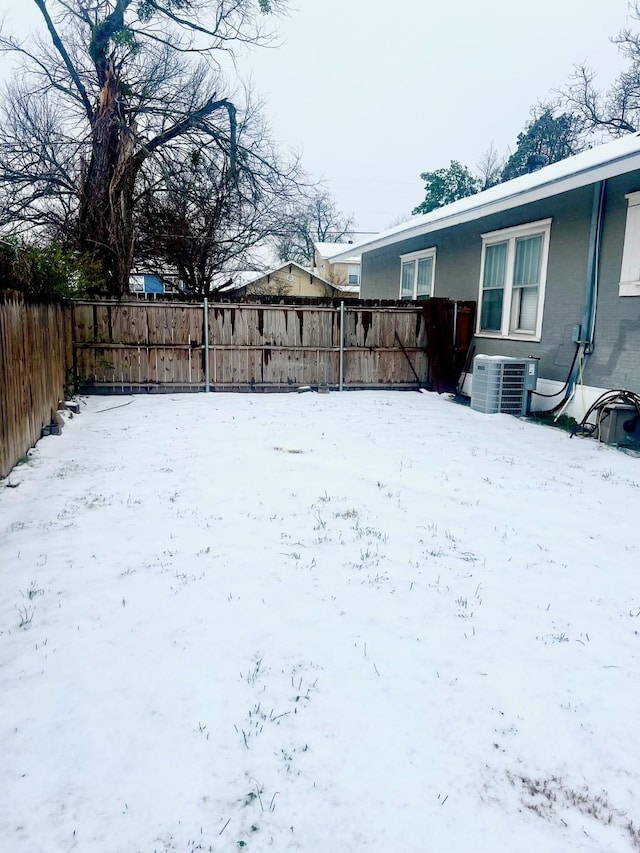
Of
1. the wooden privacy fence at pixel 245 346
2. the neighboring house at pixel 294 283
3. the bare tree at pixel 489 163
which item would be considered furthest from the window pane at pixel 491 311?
the bare tree at pixel 489 163

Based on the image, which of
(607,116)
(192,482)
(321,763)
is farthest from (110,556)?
(607,116)

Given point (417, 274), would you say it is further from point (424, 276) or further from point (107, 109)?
point (107, 109)

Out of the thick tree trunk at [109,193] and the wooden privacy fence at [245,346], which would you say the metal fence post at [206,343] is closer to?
the wooden privacy fence at [245,346]

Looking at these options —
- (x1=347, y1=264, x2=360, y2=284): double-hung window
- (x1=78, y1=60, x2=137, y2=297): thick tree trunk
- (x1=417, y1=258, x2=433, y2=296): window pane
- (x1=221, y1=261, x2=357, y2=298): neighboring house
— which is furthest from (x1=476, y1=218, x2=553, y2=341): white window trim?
(x1=347, y1=264, x2=360, y2=284): double-hung window

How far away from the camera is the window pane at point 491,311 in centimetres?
988

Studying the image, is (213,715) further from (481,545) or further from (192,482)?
(192,482)

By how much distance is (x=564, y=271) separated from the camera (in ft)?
26.6

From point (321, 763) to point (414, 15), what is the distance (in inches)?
1064

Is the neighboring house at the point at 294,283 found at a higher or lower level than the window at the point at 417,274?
higher

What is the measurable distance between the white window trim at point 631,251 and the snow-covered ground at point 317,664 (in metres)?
2.76

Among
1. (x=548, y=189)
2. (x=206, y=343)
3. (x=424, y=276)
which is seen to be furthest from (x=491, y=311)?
(x=206, y=343)

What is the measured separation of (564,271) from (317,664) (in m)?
7.13

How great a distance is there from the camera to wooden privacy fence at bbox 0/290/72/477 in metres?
5.03

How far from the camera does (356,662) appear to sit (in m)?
2.57
